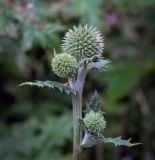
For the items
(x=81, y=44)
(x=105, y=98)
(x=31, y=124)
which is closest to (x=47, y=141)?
(x=31, y=124)

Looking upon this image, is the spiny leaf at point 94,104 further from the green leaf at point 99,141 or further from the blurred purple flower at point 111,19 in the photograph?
the blurred purple flower at point 111,19

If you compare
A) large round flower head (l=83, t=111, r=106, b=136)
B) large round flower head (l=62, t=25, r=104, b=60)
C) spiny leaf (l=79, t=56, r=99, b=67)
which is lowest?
large round flower head (l=83, t=111, r=106, b=136)

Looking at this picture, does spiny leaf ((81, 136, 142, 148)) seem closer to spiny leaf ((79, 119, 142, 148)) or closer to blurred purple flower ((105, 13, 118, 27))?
spiny leaf ((79, 119, 142, 148))

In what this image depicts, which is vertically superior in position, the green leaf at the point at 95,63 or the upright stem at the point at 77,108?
the green leaf at the point at 95,63

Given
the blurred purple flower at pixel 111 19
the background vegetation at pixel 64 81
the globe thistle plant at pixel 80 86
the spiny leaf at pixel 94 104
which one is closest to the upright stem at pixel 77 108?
the globe thistle plant at pixel 80 86

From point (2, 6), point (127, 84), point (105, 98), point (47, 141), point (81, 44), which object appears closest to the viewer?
point (81, 44)

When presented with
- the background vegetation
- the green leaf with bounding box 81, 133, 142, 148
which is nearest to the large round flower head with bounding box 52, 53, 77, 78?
the green leaf with bounding box 81, 133, 142, 148

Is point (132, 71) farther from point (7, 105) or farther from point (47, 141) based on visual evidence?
point (7, 105)
